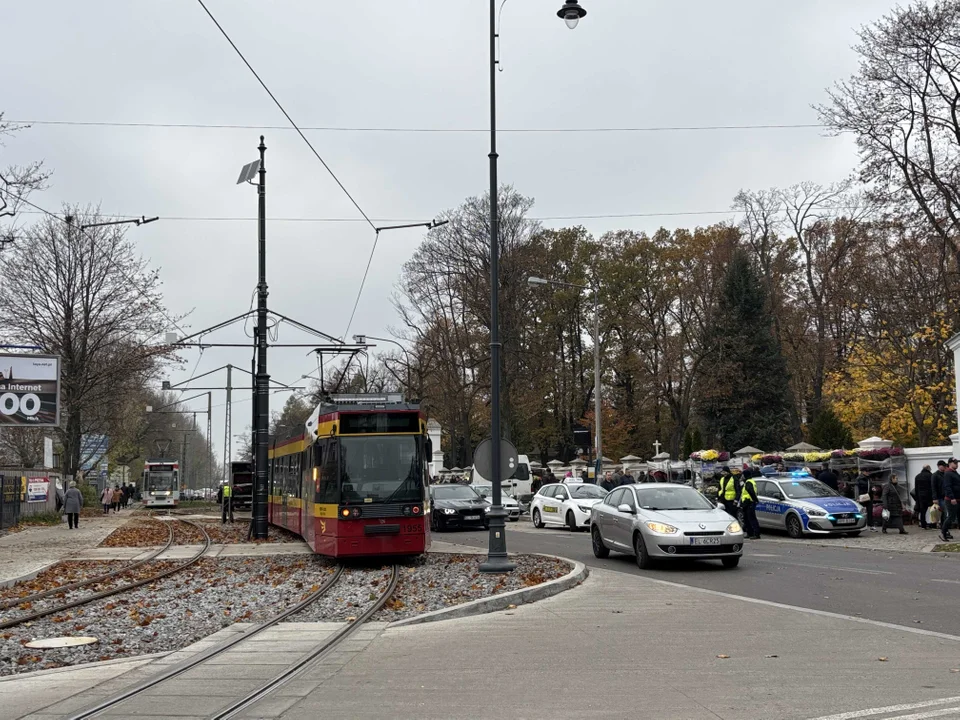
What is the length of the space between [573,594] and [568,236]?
160ft

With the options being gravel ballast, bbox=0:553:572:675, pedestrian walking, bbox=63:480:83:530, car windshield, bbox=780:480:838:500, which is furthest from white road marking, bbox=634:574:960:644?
pedestrian walking, bbox=63:480:83:530

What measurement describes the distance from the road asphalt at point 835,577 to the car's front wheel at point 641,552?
214 millimetres

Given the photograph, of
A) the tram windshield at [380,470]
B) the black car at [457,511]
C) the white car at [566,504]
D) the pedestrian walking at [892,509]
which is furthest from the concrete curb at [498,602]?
the black car at [457,511]

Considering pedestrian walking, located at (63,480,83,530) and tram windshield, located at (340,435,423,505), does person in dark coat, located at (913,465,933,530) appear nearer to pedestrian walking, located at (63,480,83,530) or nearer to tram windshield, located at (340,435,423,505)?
tram windshield, located at (340,435,423,505)

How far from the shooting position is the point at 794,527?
25.8 m

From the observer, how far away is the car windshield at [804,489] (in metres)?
26.1

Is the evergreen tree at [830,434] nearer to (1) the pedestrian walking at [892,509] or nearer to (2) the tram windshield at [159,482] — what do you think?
(1) the pedestrian walking at [892,509]

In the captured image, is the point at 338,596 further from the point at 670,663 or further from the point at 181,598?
the point at 670,663

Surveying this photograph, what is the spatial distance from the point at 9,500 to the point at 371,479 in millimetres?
23815

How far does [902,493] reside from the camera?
95.6 feet

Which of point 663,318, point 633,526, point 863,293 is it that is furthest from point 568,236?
point 633,526

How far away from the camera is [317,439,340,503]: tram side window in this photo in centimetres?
1869

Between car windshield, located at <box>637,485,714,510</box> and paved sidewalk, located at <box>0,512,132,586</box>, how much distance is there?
10444mm

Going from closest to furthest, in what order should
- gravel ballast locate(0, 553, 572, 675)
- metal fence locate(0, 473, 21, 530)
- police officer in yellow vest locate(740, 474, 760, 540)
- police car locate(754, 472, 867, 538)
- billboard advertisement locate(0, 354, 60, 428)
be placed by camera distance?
gravel ballast locate(0, 553, 572, 675) → police car locate(754, 472, 867, 538) → police officer in yellow vest locate(740, 474, 760, 540) → billboard advertisement locate(0, 354, 60, 428) → metal fence locate(0, 473, 21, 530)
